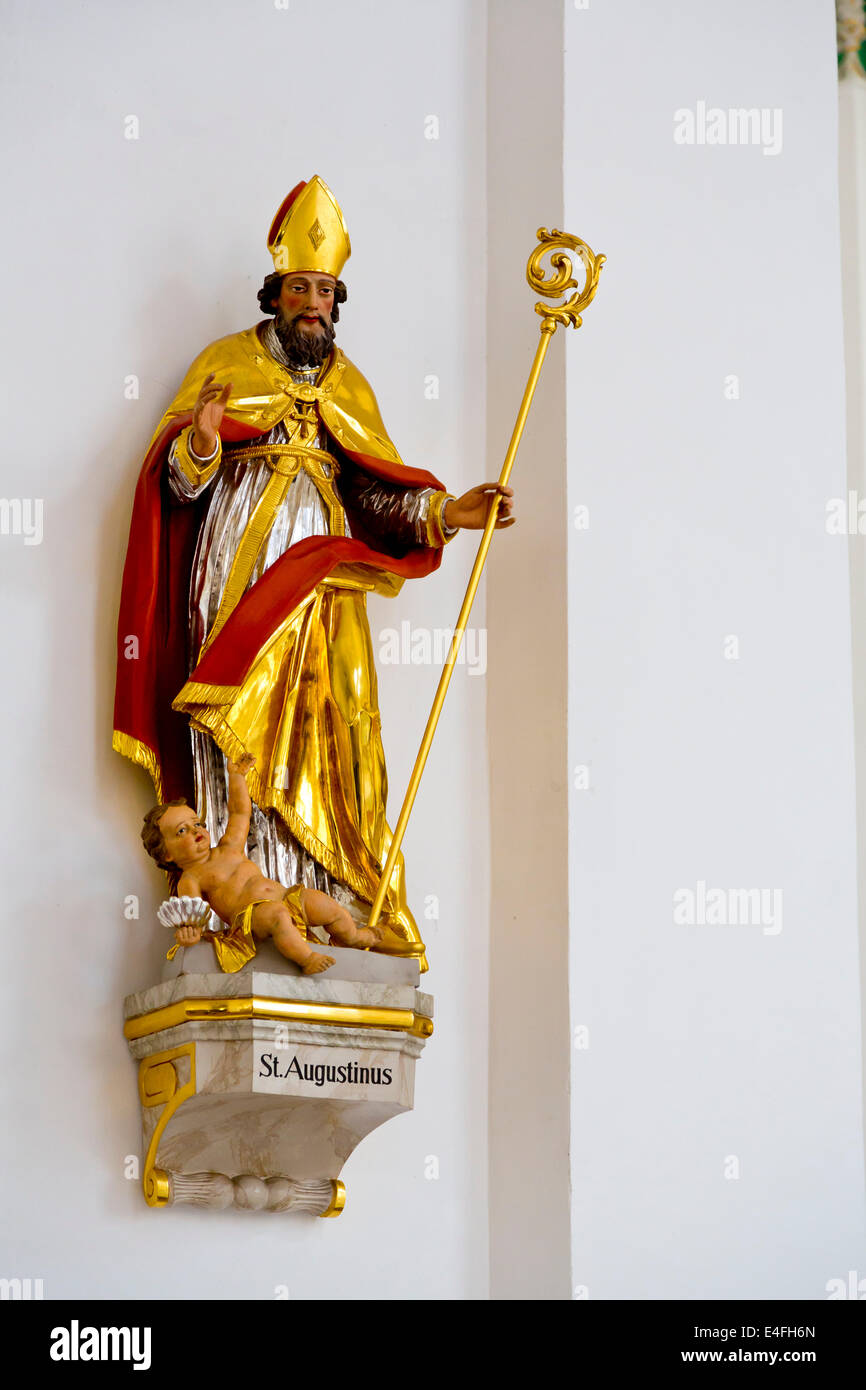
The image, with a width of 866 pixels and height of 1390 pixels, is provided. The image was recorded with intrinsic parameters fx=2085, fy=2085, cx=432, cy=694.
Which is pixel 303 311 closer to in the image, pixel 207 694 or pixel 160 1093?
pixel 207 694

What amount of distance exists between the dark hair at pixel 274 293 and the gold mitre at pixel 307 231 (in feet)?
0.06

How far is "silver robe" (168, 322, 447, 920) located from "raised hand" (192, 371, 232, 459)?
0.09 m

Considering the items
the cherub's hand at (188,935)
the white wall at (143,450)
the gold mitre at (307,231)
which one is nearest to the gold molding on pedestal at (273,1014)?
→ the cherub's hand at (188,935)

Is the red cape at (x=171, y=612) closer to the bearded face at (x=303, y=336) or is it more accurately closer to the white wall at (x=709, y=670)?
the bearded face at (x=303, y=336)

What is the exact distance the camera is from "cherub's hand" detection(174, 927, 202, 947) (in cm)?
384

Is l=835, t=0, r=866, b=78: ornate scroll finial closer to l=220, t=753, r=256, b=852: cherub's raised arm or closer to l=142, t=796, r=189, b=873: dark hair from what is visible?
l=220, t=753, r=256, b=852: cherub's raised arm

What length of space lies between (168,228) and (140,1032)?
1.78 m

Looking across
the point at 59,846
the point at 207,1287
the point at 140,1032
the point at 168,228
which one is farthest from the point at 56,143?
the point at 207,1287

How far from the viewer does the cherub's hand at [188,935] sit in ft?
12.6

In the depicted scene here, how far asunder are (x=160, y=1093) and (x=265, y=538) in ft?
3.69

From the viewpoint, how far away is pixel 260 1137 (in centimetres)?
401

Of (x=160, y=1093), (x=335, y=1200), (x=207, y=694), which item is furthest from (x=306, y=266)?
(x=335, y=1200)

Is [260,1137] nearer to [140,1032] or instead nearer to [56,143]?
[140,1032]

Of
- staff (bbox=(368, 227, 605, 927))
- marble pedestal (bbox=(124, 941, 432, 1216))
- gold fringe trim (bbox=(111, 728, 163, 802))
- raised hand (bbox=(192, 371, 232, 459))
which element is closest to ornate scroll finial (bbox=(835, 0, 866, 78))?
staff (bbox=(368, 227, 605, 927))
